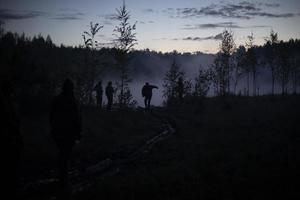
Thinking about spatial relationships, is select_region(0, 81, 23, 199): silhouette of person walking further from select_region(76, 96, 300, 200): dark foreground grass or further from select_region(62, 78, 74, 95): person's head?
select_region(62, 78, 74, 95): person's head

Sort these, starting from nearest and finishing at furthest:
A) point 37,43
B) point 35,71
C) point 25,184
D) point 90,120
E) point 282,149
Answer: point 25,184
point 282,149
point 90,120
point 35,71
point 37,43

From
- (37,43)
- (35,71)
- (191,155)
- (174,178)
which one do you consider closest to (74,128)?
(174,178)

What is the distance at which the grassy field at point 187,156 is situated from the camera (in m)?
9.31

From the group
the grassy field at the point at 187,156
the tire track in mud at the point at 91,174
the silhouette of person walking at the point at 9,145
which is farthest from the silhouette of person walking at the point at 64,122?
the silhouette of person walking at the point at 9,145

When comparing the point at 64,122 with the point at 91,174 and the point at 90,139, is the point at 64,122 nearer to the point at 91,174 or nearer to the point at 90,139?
the point at 91,174


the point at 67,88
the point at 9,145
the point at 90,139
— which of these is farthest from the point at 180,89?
the point at 9,145

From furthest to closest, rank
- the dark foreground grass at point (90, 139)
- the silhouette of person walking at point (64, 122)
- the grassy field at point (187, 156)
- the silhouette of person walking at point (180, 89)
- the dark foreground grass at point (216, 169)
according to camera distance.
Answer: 1. the silhouette of person walking at point (180, 89)
2. the dark foreground grass at point (90, 139)
3. the silhouette of person walking at point (64, 122)
4. the grassy field at point (187, 156)
5. the dark foreground grass at point (216, 169)

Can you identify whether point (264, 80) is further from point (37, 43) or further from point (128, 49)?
point (128, 49)

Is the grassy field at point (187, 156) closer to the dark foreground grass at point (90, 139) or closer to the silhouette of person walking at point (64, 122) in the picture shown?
the dark foreground grass at point (90, 139)

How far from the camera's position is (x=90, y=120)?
922 inches

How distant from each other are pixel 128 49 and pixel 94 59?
2928 millimetres

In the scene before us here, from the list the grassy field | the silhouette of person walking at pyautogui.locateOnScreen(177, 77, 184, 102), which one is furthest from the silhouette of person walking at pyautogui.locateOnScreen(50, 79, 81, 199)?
the silhouette of person walking at pyautogui.locateOnScreen(177, 77, 184, 102)

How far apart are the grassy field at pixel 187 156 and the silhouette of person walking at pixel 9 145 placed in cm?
184

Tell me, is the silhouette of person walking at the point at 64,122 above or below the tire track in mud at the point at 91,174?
above
